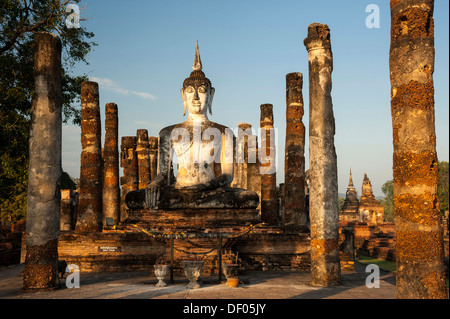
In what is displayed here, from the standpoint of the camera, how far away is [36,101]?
8367mm

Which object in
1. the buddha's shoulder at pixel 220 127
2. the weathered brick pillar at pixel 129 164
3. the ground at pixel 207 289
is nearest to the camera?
the ground at pixel 207 289

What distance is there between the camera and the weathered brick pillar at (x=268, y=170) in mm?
18281

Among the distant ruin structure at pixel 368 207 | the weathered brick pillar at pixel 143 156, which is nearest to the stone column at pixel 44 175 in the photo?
the weathered brick pillar at pixel 143 156

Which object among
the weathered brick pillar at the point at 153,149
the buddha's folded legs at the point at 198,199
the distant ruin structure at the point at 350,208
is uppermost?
the weathered brick pillar at the point at 153,149

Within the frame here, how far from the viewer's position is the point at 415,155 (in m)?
5.87

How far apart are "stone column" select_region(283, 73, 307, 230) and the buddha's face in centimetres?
295

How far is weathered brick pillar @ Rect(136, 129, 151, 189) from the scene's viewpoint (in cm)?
2366

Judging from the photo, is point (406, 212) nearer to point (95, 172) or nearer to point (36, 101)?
point (36, 101)

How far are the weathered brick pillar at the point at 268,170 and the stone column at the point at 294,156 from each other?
3.89 m

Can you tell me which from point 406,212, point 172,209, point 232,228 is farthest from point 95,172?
Result: point 406,212

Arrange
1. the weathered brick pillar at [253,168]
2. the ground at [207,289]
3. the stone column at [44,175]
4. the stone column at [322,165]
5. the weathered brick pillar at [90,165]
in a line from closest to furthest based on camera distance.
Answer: the ground at [207,289] → the stone column at [44,175] → the stone column at [322,165] → the weathered brick pillar at [90,165] → the weathered brick pillar at [253,168]

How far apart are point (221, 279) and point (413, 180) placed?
4.44m

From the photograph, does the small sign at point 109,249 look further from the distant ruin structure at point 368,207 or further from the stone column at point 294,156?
the distant ruin structure at point 368,207

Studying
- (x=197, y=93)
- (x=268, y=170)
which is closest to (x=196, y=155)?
(x=197, y=93)
